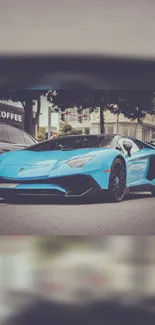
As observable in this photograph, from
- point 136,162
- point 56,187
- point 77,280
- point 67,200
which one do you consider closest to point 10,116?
point 56,187

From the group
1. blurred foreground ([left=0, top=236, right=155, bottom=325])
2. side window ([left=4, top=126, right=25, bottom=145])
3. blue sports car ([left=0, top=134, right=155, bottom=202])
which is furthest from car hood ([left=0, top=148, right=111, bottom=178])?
blurred foreground ([left=0, top=236, right=155, bottom=325])

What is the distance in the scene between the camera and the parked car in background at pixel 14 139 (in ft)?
11.1

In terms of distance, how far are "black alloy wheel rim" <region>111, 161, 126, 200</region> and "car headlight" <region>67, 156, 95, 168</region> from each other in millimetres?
224

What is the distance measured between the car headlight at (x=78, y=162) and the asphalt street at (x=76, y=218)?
29 cm

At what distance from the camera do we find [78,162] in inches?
131

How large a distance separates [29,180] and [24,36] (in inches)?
45.9

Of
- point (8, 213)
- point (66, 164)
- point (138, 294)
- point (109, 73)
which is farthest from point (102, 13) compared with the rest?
point (138, 294)

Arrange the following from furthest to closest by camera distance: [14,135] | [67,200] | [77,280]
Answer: [14,135]
[67,200]
[77,280]

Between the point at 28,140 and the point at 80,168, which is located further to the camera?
the point at 28,140

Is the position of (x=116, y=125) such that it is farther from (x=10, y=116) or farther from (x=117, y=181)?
(x=10, y=116)

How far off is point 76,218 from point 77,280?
0.47 metres

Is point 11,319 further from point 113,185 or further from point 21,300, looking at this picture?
point 113,185

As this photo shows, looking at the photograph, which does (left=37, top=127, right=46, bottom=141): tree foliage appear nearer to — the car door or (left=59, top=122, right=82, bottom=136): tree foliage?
(left=59, top=122, right=82, bottom=136): tree foliage

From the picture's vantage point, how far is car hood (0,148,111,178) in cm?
333
